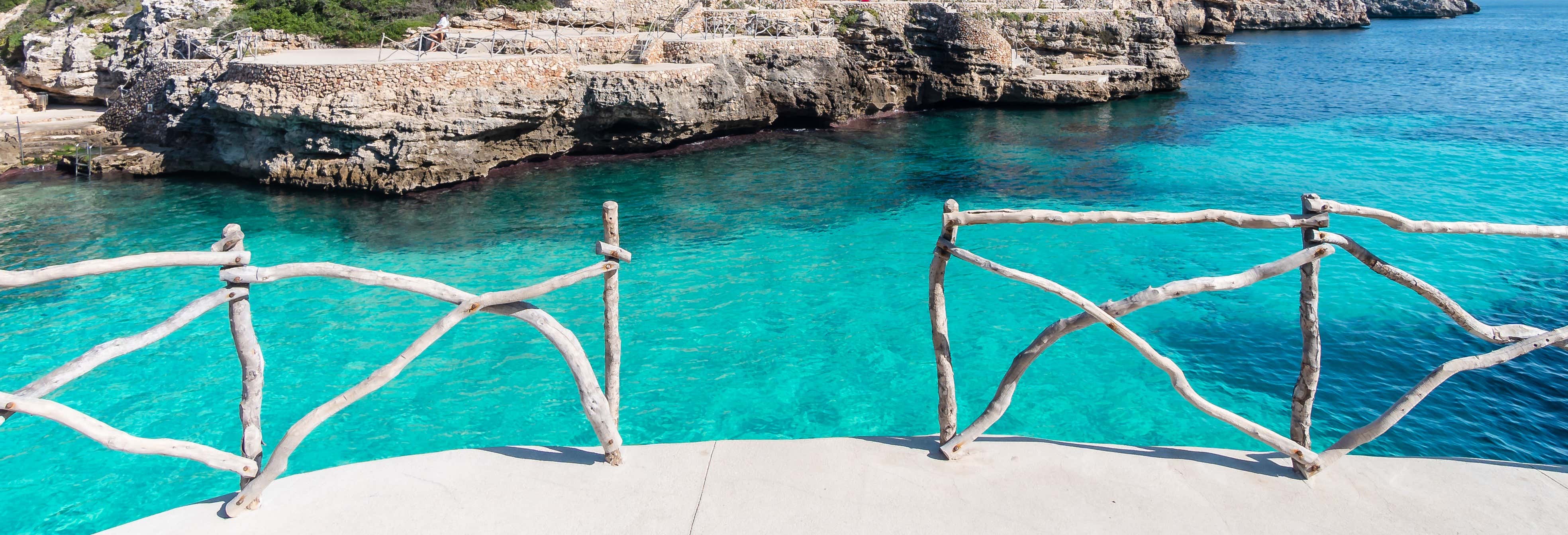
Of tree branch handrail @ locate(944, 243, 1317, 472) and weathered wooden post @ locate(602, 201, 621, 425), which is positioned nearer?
tree branch handrail @ locate(944, 243, 1317, 472)

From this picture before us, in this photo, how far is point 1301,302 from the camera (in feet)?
15.4

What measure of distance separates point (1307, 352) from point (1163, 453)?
1.04m

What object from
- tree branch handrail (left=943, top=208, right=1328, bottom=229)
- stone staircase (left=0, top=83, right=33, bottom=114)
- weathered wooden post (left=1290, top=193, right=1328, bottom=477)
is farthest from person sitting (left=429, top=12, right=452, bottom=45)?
weathered wooden post (left=1290, top=193, right=1328, bottom=477)

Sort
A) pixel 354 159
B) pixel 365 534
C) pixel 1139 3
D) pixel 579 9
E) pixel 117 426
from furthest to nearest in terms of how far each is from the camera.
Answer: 1. pixel 1139 3
2. pixel 579 9
3. pixel 354 159
4. pixel 117 426
5. pixel 365 534

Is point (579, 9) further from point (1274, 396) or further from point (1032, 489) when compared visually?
point (1032, 489)

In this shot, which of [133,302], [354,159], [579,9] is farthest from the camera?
[579,9]

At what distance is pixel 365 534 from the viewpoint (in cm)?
436

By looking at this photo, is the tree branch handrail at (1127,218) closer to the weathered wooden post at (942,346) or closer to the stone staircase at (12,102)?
the weathered wooden post at (942,346)

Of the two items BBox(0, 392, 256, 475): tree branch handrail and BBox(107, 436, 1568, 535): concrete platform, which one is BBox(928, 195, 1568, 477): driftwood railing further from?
BBox(0, 392, 256, 475): tree branch handrail

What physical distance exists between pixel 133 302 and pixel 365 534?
10.9 metres

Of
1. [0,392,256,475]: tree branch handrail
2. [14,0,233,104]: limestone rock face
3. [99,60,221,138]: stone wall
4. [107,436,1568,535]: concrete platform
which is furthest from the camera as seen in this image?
[14,0,233,104]: limestone rock face

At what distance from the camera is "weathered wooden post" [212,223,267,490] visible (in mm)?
4547

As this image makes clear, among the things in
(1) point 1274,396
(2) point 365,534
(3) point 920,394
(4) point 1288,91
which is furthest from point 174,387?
(4) point 1288,91

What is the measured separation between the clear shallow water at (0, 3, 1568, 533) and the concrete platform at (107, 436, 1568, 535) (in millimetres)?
3619
